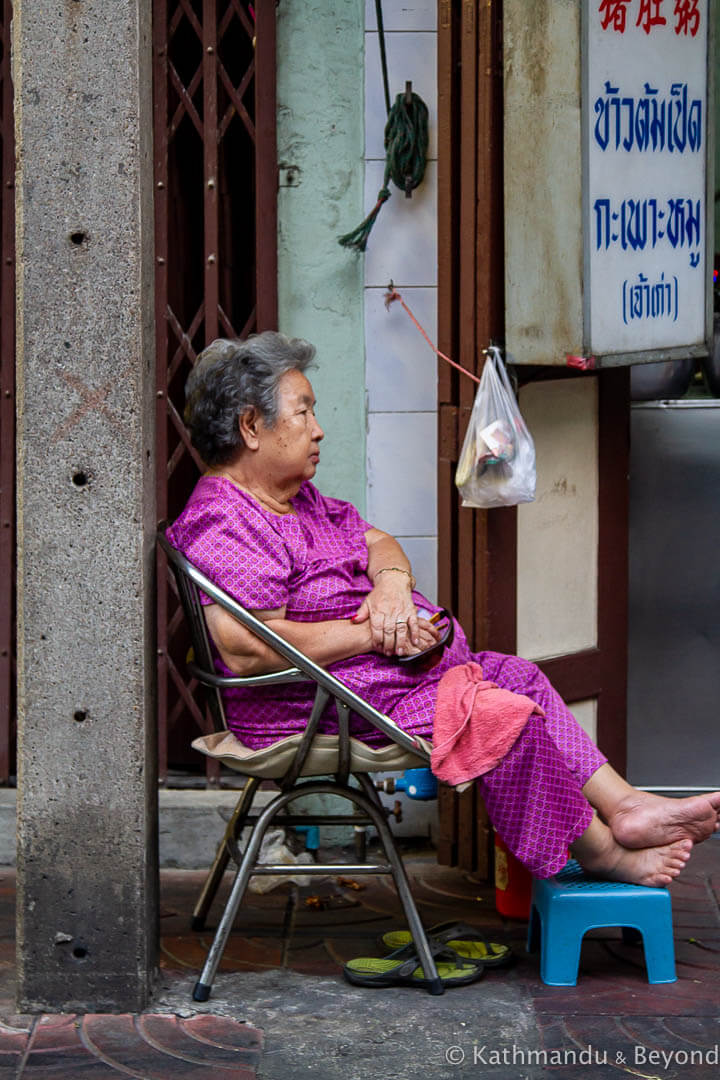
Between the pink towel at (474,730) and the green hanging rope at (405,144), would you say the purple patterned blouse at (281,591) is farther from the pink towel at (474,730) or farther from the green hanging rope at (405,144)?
the green hanging rope at (405,144)

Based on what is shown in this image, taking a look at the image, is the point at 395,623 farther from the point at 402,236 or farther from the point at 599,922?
the point at 402,236

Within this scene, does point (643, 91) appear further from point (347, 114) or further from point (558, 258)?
point (347, 114)

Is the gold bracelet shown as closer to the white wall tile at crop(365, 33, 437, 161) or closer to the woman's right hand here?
the woman's right hand

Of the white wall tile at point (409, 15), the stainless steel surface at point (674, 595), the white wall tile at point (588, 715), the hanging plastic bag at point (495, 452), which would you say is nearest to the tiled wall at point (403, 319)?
the white wall tile at point (409, 15)

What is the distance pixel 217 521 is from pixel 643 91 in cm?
181

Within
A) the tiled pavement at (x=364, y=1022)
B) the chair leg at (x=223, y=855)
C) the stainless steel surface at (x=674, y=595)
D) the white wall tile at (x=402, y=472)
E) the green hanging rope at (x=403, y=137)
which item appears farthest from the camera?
the stainless steel surface at (x=674, y=595)

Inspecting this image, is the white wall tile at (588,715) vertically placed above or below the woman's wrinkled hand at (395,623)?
below

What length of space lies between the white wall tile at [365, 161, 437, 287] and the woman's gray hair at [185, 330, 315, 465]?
2.98 feet

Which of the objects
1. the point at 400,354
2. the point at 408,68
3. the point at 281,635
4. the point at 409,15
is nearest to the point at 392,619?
the point at 281,635

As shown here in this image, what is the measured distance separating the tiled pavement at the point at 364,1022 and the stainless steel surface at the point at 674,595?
97 cm

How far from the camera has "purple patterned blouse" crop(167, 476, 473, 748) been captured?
356 centimetres

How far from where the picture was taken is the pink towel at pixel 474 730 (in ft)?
11.3

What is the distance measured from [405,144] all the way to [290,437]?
1.25 metres

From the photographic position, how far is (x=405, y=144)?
445 centimetres
